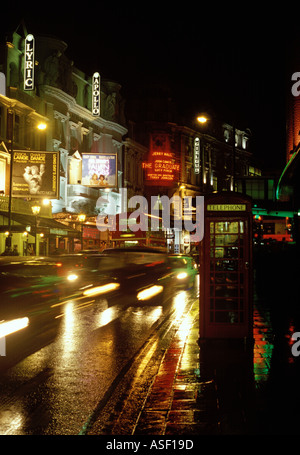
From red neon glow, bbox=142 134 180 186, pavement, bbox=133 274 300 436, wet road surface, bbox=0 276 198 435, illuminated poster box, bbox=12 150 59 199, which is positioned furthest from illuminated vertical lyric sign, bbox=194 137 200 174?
pavement, bbox=133 274 300 436

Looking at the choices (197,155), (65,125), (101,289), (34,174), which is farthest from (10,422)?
(197,155)

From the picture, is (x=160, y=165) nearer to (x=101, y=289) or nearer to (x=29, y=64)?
(x=29, y=64)

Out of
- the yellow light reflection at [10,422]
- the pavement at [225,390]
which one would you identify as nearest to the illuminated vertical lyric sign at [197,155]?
the pavement at [225,390]

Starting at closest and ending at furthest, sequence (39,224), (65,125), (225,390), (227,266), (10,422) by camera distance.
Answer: (10,422), (225,390), (227,266), (39,224), (65,125)

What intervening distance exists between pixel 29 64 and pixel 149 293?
→ 22.9m

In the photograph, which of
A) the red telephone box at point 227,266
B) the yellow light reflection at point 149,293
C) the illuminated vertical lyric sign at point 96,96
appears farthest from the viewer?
the illuminated vertical lyric sign at point 96,96

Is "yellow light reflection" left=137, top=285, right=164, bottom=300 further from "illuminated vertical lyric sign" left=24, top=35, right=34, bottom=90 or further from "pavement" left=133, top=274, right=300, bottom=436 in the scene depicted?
"illuminated vertical lyric sign" left=24, top=35, right=34, bottom=90

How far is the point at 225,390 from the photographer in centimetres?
Answer: 636

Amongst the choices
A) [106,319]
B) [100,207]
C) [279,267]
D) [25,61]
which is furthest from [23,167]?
[106,319]

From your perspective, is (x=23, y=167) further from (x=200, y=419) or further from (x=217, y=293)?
(x=200, y=419)

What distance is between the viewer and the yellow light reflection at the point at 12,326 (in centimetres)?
1124

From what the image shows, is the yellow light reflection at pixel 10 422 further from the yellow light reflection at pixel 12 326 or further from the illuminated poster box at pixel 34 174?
the illuminated poster box at pixel 34 174

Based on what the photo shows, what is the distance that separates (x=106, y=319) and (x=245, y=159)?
81256mm

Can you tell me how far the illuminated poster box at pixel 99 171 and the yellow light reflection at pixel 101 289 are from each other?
19.8 metres
